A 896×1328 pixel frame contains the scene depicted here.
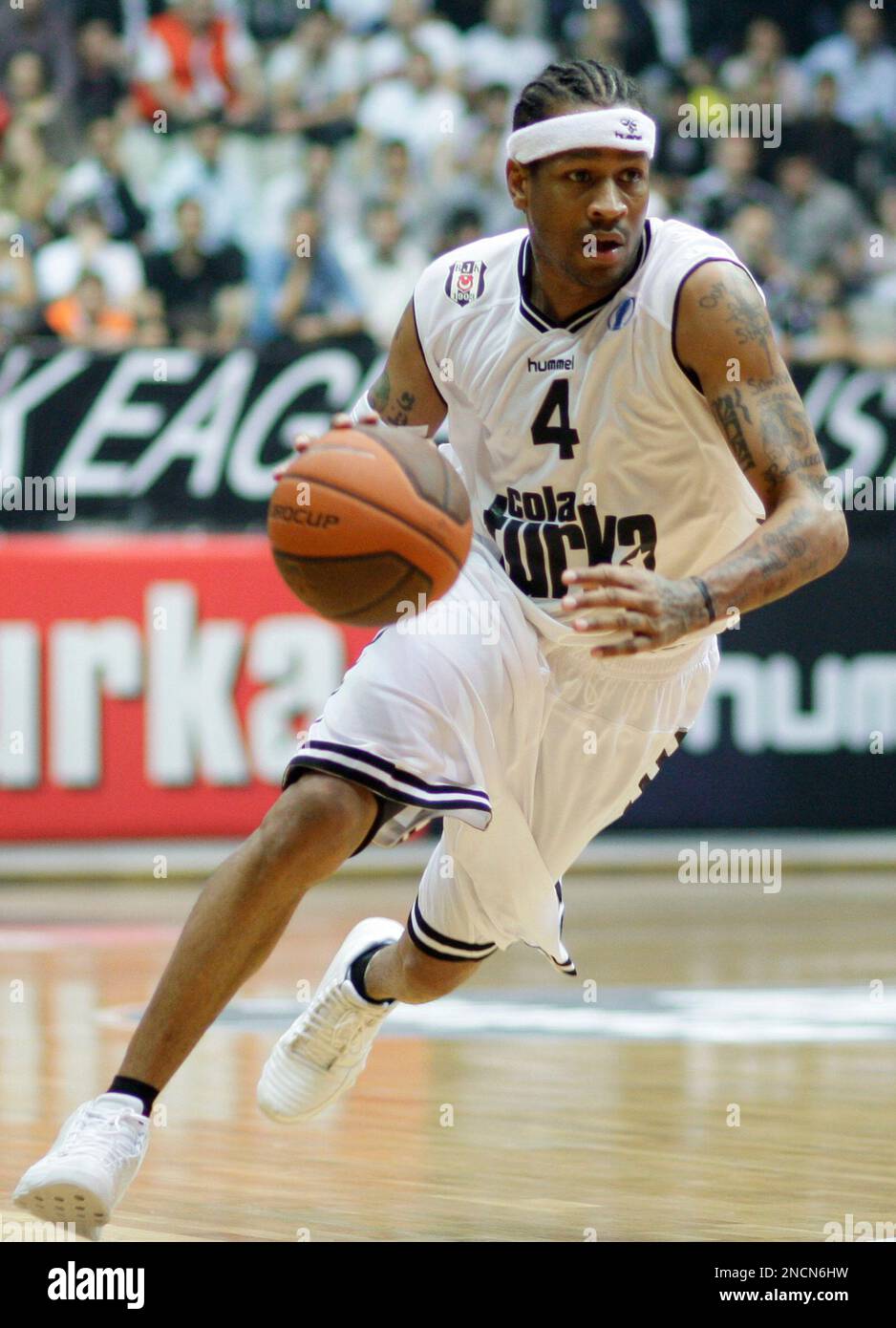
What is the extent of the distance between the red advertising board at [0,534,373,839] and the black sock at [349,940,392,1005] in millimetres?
5426

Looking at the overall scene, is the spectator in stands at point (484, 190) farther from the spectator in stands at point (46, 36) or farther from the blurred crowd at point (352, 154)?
the spectator in stands at point (46, 36)

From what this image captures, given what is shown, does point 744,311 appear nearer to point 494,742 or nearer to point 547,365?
point 547,365

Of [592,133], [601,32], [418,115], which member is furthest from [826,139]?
[592,133]

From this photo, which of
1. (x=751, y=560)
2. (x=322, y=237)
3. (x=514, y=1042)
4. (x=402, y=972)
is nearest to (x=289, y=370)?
(x=322, y=237)

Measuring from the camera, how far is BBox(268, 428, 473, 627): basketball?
13.5 ft

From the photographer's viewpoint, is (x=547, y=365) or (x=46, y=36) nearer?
(x=547, y=365)

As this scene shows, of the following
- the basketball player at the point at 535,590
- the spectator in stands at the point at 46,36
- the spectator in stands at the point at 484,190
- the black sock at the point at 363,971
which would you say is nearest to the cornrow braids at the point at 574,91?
the basketball player at the point at 535,590

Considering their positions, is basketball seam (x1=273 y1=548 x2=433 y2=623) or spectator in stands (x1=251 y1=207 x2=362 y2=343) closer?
basketball seam (x1=273 y1=548 x2=433 y2=623)

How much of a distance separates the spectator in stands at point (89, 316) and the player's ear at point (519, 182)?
7.42 metres

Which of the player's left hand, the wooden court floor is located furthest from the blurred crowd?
the player's left hand

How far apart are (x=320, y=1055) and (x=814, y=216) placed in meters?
9.61

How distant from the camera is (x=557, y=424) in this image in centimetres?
461

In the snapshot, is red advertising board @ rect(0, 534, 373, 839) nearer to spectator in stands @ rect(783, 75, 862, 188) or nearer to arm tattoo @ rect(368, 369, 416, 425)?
spectator in stands @ rect(783, 75, 862, 188)

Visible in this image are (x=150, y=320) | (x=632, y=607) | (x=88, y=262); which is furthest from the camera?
(x=88, y=262)
